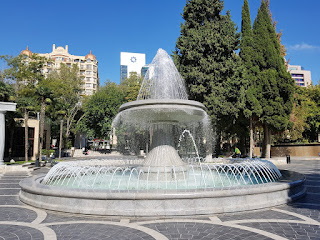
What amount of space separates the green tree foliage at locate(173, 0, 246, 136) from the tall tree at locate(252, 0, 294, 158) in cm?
274

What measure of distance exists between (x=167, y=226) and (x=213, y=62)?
61.0 ft

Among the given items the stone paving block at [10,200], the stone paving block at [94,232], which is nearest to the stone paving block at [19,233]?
the stone paving block at [94,232]

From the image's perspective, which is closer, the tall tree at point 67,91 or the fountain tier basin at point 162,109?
the fountain tier basin at point 162,109

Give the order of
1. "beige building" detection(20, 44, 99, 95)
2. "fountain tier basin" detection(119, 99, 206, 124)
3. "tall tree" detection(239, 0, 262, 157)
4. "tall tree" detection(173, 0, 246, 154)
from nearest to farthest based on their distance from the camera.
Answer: "fountain tier basin" detection(119, 99, 206, 124), "tall tree" detection(173, 0, 246, 154), "tall tree" detection(239, 0, 262, 157), "beige building" detection(20, 44, 99, 95)

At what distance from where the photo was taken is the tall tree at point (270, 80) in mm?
23281

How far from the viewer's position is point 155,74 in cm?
1140

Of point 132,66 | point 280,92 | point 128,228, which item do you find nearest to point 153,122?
point 128,228

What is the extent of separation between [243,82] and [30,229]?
2060cm

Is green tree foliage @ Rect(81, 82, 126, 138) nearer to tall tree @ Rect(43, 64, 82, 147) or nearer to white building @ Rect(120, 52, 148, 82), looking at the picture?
tall tree @ Rect(43, 64, 82, 147)

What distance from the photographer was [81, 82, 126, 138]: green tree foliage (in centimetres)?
3638

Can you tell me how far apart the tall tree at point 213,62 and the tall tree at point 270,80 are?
286 cm

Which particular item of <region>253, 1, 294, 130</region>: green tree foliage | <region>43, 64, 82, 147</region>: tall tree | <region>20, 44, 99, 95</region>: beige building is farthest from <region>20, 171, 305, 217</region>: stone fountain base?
<region>20, 44, 99, 95</region>: beige building

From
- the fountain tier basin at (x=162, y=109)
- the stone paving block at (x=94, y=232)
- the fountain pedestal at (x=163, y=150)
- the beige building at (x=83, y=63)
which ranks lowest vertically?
the stone paving block at (x=94, y=232)

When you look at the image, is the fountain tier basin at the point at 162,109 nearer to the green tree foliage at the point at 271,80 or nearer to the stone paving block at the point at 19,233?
the stone paving block at the point at 19,233
